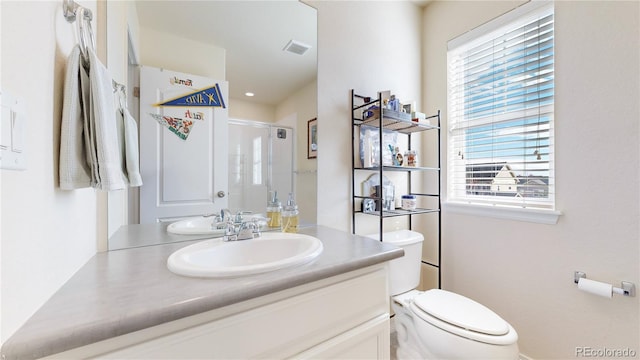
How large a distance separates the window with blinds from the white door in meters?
1.55

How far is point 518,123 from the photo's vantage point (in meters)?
1.47

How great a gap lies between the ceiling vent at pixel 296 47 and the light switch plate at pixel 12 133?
1.15 m

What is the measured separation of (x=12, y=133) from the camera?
1.31 ft

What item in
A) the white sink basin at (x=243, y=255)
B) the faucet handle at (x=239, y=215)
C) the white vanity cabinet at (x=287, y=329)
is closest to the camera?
the white vanity cabinet at (x=287, y=329)

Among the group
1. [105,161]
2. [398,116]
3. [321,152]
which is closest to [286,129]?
[321,152]

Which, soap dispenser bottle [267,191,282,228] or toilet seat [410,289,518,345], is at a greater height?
soap dispenser bottle [267,191,282,228]

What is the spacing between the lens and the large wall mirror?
3.29ft

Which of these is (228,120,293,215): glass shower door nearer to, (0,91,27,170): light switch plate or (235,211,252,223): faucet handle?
(235,211,252,223): faucet handle

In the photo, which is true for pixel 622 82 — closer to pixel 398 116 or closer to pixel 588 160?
→ pixel 588 160

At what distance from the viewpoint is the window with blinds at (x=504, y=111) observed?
1.37 m

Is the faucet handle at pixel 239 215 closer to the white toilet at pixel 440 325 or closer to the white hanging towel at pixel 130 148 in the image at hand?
the white hanging towel at pixel 130 148
